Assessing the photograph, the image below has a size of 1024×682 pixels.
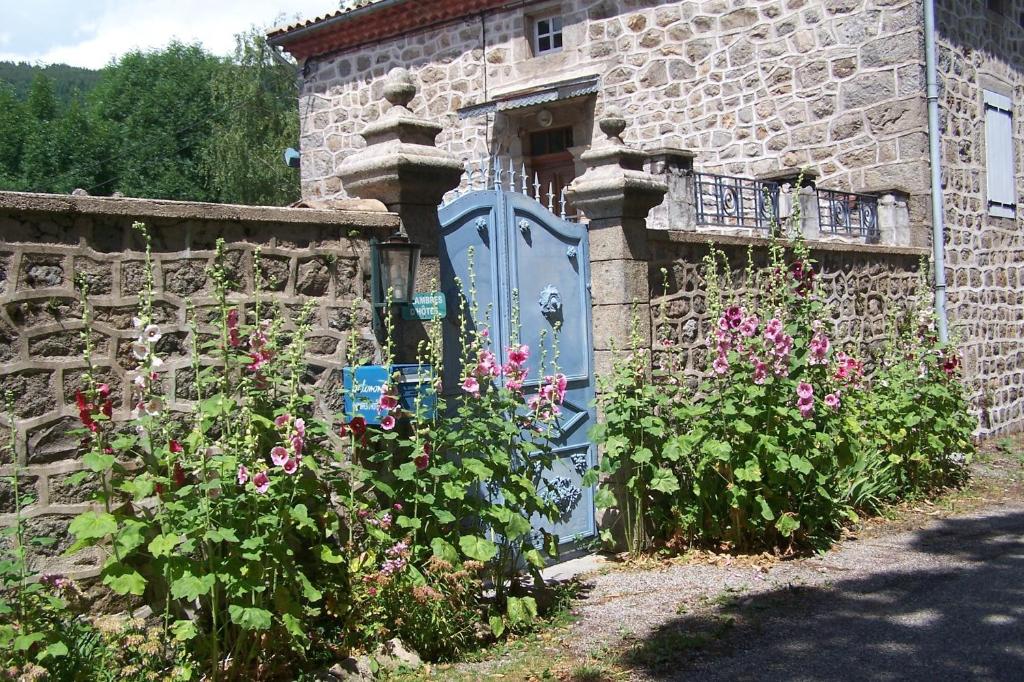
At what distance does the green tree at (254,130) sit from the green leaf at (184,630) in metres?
22.9

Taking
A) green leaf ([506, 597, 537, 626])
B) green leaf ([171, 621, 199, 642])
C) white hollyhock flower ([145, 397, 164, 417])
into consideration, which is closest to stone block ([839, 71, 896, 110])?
green leaf ([506, 597, 537, 626])

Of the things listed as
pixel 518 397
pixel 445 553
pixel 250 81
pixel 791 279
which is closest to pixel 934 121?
pixel 791 279

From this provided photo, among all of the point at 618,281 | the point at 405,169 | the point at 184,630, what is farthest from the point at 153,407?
the point at 618,281

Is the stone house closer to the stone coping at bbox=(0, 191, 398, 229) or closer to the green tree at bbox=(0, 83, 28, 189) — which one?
the stone coping at bbox=(0, 191, 398, 229)

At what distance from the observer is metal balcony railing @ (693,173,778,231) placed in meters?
8.38

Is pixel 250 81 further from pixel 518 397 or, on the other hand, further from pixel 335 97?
pixel 518 397

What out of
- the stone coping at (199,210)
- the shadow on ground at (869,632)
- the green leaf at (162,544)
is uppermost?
the stone coping at (199,210)

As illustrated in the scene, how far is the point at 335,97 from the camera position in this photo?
1438cm

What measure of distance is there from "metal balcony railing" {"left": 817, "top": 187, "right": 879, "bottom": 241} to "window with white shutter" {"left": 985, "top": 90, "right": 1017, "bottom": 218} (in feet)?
7.28

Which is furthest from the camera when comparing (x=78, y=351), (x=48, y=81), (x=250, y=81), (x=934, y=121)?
(x=48, y=81)

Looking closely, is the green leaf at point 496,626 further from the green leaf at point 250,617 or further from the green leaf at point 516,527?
the green leaf at point 250,617

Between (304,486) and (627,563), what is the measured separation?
2724 millimetres

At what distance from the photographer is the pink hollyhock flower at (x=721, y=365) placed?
6.07 metres

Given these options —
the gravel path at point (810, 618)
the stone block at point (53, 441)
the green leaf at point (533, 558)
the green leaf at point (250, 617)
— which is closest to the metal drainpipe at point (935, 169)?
the gravel path at point (810, 618)
